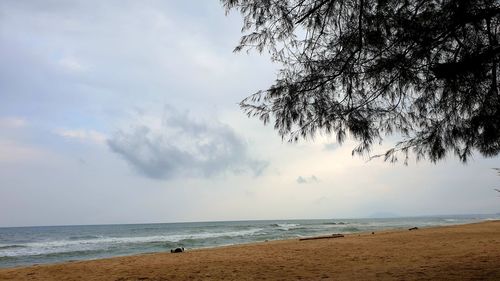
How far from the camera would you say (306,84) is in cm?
466

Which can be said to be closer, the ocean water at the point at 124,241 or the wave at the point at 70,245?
the ocean water at the point at 124,241

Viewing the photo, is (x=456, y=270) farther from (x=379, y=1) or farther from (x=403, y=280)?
(x=379, y=1)

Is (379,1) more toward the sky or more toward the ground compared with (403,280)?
more toward the sky

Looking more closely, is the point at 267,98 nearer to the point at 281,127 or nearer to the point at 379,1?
the point at 281,127

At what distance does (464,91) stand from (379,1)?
4.20ft

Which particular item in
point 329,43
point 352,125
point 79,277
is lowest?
point 79,277

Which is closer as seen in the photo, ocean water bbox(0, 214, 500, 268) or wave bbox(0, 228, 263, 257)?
ocean water bbox(0, 214, 500, 268)

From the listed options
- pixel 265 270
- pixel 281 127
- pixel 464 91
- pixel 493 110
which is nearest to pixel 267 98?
pixel 281 127

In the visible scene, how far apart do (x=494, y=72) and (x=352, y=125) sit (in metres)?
1.46

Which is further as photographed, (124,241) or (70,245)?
(124,241)

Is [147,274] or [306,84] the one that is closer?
[306,84]

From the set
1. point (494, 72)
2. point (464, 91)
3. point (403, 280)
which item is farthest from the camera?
point (403, 280)

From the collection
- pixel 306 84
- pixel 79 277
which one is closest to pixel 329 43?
pixel 306 84

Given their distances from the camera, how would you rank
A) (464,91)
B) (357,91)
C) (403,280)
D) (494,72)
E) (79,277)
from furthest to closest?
(79,277) → (403,280) → (357,91) → (464,91) → (494,72)
